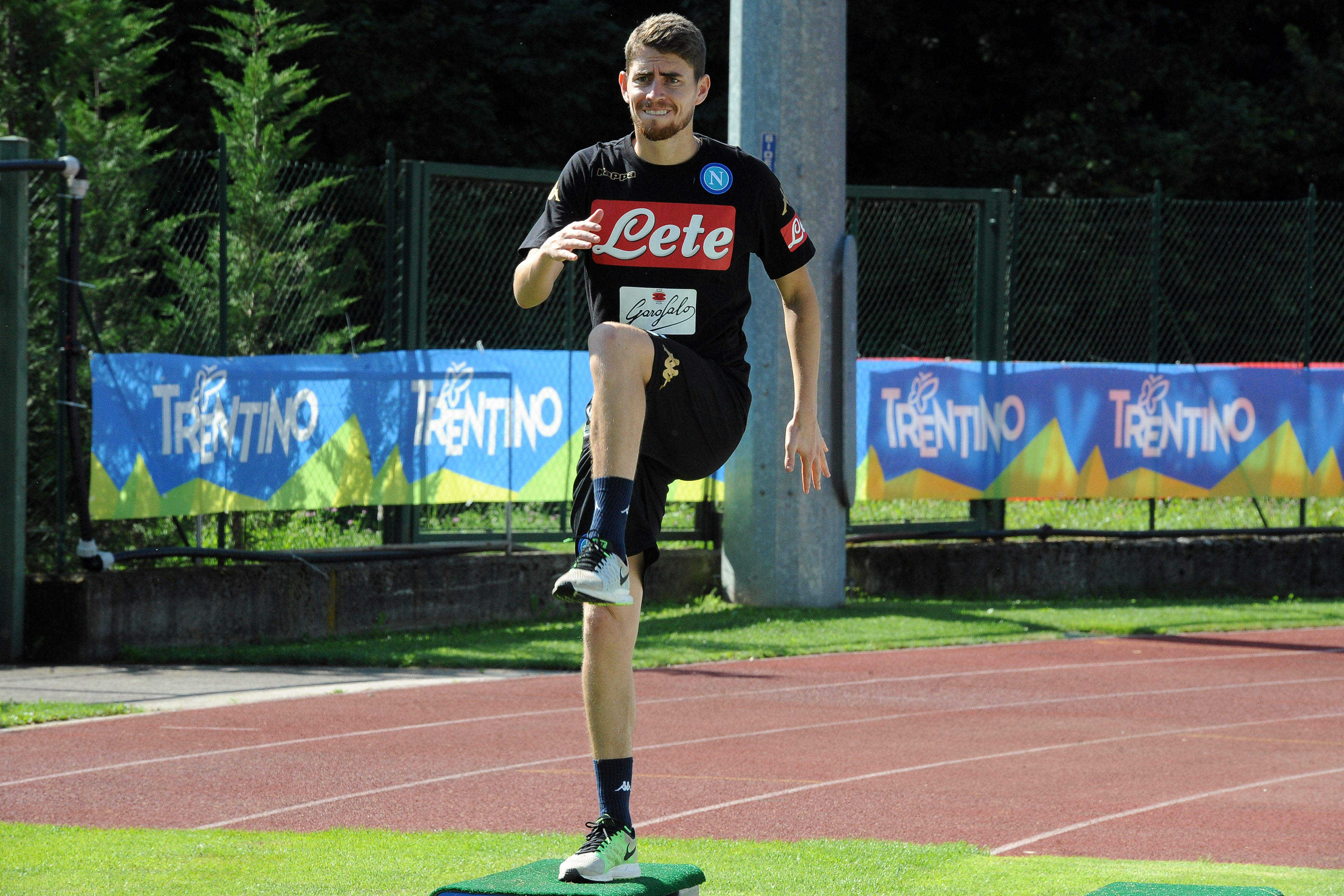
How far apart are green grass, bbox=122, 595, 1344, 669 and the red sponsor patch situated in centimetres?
594

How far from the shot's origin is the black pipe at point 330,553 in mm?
10602

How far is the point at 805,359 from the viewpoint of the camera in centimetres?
471

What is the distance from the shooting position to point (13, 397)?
9.99 meters

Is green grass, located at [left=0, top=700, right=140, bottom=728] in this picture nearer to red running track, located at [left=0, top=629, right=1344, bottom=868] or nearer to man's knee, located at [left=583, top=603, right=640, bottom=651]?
red running track, located at [left=0, top=629, right=1344, bottom=868]

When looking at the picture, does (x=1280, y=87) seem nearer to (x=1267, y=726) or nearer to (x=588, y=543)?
(x=1267, y=726)

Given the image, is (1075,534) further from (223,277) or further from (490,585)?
(223,277)

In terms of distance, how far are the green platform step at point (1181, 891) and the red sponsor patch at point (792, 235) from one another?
6.21ft

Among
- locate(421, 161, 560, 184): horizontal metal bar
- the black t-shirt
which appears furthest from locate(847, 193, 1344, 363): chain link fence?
the black t-shirt

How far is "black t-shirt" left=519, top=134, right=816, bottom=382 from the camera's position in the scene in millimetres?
4398

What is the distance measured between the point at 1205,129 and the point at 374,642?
18.8 m

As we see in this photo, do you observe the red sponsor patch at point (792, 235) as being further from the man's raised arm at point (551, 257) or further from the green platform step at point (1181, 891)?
the green platform step at point (1181, 891)

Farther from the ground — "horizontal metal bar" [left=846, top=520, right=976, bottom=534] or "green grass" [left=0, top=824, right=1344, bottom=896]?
"horizontal metal bar" [left=846, top=520, right=976, bottom=534]

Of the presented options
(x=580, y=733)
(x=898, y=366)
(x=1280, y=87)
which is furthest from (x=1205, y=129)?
(x=580, y=733)

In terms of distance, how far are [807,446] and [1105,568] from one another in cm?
1005
